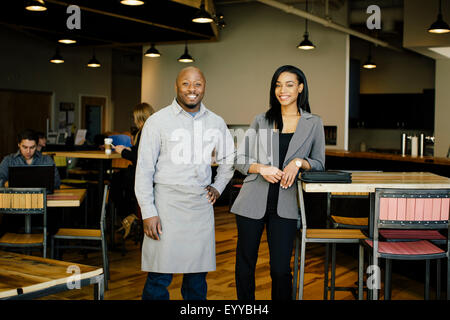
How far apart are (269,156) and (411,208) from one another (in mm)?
804

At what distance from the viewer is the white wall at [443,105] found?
10023mm

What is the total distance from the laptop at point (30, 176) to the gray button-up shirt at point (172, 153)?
5.31 ft

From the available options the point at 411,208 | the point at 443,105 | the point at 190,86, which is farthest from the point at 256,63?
the point at 190,86

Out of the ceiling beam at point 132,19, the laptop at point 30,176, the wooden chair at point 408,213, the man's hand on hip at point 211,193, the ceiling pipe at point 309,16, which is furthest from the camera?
the ceiling pipe at point 309,16

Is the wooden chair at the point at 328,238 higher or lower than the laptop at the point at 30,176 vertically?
lower

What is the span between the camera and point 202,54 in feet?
35.8

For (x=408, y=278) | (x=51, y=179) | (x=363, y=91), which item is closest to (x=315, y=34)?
(x=363, y=91)

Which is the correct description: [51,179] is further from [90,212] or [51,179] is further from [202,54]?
[202,54]

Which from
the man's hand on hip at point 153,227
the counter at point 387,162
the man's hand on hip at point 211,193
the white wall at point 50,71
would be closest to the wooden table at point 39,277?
the man's hand on hip at point 153,227

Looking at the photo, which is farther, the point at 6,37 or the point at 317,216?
the point at 6,37

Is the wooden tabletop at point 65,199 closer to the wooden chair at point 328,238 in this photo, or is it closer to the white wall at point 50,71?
the wooden chair at point 328,238

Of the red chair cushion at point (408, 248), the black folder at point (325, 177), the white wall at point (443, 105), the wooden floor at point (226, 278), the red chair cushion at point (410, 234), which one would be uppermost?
the white wall at point (443, 105)

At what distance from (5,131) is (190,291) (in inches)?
384

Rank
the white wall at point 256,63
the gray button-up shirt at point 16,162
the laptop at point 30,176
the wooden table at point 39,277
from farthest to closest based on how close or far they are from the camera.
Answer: the white wall at point 256,63 → the gray button-up shirt at point 16,162 → the laptop at point 30,176 → the wooden table at point 39,277
